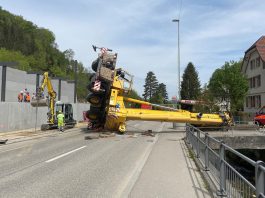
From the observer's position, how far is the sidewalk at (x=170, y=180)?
832 cm

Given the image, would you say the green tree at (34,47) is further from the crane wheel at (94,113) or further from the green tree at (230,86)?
the crane wheel at (94,113)

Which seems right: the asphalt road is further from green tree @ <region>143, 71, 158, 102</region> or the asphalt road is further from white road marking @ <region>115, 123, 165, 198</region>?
green tree @ <region>143, 71, 158, 102</region>

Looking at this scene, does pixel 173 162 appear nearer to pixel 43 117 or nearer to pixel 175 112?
pixel 175 112

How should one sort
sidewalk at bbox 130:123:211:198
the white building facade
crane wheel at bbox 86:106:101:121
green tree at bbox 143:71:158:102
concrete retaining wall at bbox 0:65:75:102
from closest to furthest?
sidewalk at bbox 130:123:211:198 < crane wheel at bbox 86:106:101:121 < concrete retaining wall at bbox 0:65:75:102 < the white building facade < green tree at bbox 143:71:158:102

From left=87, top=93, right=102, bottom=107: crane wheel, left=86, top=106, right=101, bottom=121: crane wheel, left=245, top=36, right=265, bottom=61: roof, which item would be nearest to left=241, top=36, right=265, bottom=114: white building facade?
left=245, top=36, right=265, bottom=61: roof

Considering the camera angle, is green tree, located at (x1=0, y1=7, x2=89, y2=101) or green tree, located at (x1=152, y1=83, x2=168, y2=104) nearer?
green tree, located at (x1=0, y1=7, x2=89, y2=101)

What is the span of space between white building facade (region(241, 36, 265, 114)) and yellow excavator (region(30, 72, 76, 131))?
34272mm

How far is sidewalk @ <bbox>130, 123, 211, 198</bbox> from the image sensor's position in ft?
27.3

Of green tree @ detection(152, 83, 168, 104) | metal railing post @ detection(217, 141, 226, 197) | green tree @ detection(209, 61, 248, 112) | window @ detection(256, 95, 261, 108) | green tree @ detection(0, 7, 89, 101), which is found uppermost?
green tree @ detection(0, 7, 89, 101)

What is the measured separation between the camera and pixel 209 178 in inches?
386

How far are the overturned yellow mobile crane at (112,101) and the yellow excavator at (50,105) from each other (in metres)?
4.01

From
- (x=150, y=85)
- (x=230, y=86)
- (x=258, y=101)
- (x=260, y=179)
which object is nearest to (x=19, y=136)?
(x=260, y=179)

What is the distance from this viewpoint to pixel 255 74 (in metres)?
62.4

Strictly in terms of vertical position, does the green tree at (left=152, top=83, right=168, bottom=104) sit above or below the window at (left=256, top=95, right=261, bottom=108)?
above
